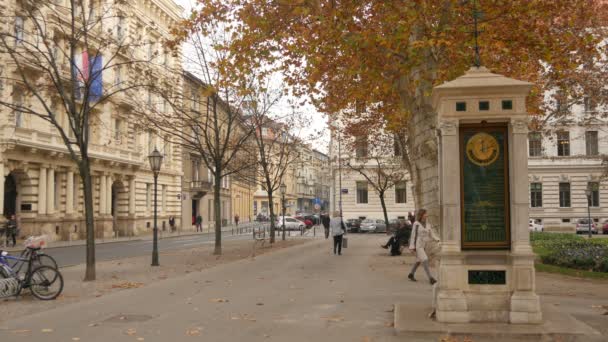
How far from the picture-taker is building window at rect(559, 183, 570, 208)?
53.7 m

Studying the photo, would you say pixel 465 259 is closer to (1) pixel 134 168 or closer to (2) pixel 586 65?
(2) pixel 586 65

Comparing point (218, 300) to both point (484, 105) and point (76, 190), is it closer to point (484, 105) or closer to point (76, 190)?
point (484, 105)

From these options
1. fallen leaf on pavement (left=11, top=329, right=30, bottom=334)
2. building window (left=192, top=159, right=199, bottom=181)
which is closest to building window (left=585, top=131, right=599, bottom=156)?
building window (left=192, top=159, right=199, bottom=181)

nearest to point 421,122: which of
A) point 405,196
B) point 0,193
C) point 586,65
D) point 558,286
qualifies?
point 558,286

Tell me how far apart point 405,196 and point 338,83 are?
1602 inches

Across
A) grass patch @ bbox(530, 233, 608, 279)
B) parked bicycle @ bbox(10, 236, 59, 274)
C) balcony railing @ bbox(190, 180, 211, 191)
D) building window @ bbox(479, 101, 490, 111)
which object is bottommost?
grass patch @ bbox(530, 233, 608, 279)

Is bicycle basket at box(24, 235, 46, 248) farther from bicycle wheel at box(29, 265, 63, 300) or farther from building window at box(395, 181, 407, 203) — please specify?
building window at box(395, 181, 407, 203)

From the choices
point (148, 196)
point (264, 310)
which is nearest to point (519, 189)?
point (264, 310)

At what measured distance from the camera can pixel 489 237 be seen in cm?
830

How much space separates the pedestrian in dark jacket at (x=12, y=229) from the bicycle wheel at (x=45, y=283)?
2082cm

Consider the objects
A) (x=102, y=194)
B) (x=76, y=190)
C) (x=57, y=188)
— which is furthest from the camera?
(x=102, y=194)

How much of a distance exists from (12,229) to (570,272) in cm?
2682

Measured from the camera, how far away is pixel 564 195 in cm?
5384

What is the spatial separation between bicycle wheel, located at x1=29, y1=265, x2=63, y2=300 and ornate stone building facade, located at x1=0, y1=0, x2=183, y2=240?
447 inches
